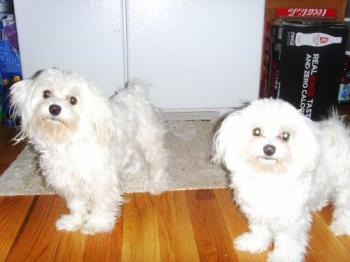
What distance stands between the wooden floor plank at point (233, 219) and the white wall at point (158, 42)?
1.20m

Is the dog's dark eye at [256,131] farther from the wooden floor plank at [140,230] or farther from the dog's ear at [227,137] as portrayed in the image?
the wooden floor plank at [140,230]

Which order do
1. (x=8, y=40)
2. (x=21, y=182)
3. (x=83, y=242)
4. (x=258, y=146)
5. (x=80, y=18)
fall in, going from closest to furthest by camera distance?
(x=258, y=146) < (x=83, y=242) < (x=21, y=182) < (x=80, y=18) < (x=8, y=40)

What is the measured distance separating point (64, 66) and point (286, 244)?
7.25 ft

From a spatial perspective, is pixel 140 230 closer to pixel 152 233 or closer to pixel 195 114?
→ pixel 152 233

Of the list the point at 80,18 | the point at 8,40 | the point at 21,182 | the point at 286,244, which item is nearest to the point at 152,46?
the point at 80,18

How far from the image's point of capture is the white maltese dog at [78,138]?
1.73 metres

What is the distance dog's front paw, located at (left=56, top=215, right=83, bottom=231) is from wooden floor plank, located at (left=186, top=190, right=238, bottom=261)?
0.59 metres

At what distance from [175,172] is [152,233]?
0.63 m

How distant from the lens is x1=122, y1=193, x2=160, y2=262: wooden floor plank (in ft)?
5.90

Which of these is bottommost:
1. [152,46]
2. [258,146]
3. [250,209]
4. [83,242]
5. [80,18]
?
[83,242]

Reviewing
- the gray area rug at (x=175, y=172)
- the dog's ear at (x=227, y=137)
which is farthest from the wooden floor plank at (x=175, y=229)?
the dog's ear at (x=227, y=137)

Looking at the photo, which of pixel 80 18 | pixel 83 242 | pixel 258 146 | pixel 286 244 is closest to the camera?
pixel 258 146

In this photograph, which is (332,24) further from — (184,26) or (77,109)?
(77,109)

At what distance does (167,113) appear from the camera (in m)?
3.33
